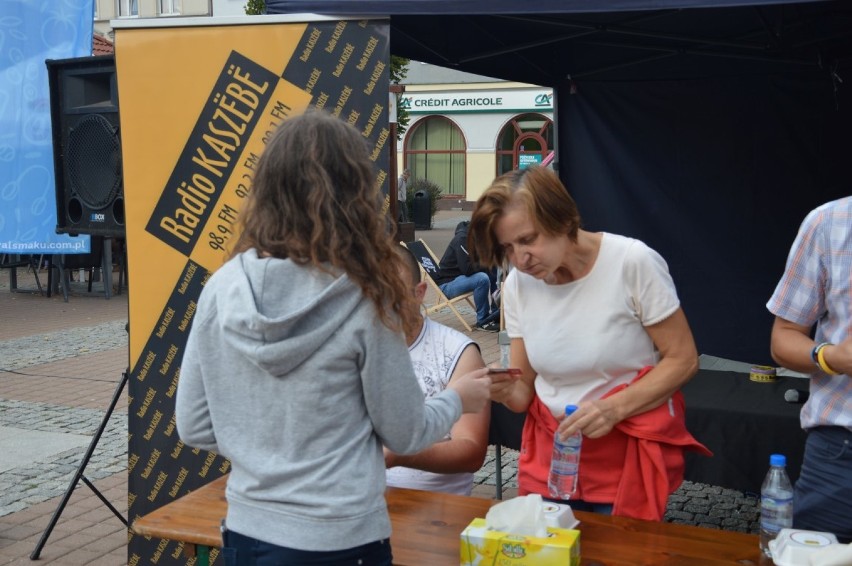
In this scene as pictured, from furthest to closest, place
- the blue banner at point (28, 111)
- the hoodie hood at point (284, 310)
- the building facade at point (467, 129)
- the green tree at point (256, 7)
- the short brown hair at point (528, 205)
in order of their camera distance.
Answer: the building facade at point (467, 129) → the green tree at point (256, 7) → the blue banner at point (28, 111) → the short brown hair at point (528, 205) → the hoodie hood at point (284, 310)

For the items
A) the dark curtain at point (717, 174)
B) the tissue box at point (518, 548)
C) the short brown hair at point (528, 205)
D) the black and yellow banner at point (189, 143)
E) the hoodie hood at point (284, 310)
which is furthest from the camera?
the dark curtain at point (717, 174)

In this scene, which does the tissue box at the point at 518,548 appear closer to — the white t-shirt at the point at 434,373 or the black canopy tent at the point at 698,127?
the white t-shirt at the point at 434,373

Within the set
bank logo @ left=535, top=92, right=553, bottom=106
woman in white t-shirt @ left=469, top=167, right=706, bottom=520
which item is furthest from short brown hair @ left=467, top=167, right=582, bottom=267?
bank logo @ left=535, top=92, right=553, bottom=106

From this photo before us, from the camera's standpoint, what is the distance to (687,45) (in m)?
5.34

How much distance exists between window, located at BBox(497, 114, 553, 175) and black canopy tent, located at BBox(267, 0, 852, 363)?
26.5 meters

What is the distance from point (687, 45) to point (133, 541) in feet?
13.2

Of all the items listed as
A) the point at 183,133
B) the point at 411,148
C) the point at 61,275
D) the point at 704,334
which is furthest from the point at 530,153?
the point at 183,133

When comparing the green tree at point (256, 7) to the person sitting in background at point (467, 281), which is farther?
the green tree at point (256, 7)

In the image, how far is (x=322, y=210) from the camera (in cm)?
164

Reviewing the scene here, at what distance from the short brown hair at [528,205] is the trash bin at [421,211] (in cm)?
2188

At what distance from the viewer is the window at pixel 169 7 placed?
113 ft

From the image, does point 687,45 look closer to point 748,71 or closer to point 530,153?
point 748,71

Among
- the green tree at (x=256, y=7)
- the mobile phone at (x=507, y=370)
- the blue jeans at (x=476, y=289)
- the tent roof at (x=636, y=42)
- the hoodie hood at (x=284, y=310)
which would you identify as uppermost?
the green tree at (x=256, y=7)

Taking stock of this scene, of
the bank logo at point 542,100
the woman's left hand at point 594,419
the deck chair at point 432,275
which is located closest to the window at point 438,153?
the bank logo at point 542,100
